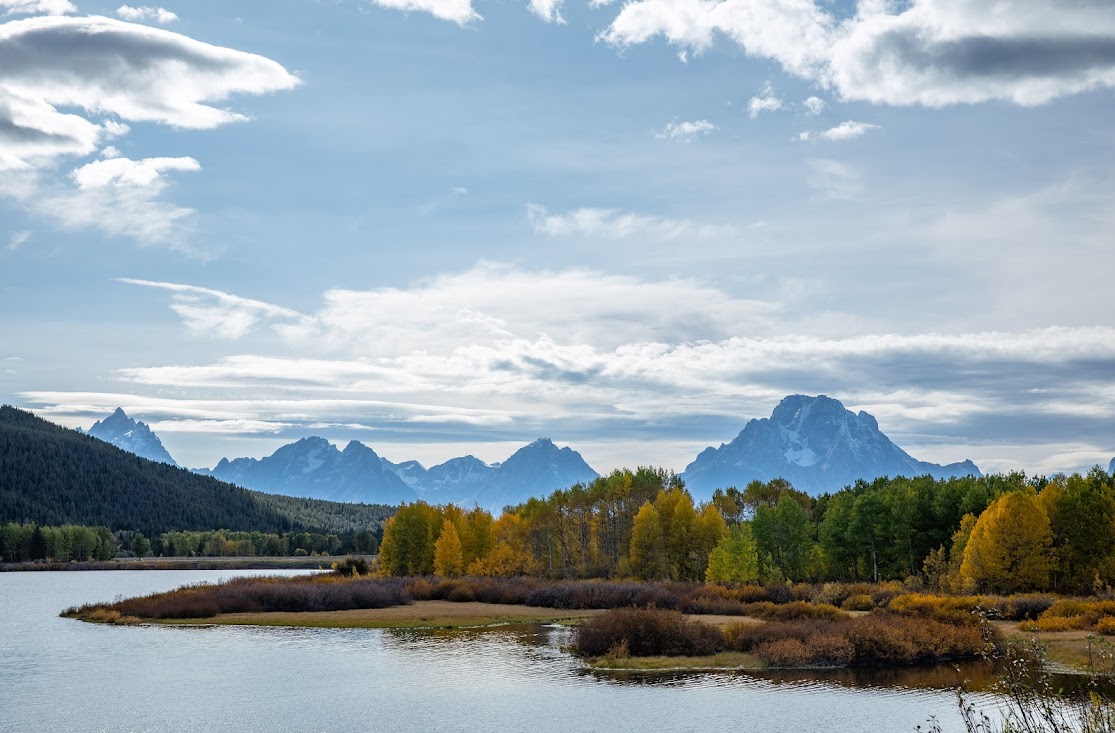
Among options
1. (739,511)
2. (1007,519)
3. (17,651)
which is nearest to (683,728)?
(17,651)

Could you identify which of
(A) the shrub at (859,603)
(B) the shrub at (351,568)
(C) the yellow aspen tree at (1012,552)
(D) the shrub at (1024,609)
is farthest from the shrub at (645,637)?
(B) the shrub at (351,568)

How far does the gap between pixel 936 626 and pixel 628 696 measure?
78.6 feet

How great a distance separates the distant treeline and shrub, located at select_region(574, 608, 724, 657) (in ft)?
124

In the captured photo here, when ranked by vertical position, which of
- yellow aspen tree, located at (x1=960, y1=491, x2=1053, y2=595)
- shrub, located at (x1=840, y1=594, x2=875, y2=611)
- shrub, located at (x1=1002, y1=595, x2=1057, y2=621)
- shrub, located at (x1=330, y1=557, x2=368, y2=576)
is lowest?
shrub, located at (x1=330, y1=557, x2=368, y2=576)

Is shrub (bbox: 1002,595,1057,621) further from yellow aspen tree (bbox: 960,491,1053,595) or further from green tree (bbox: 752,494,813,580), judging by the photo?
green tree (bbox: 752,494,813,580)

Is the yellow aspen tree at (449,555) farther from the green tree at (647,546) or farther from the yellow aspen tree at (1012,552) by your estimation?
the yellow aspen tree at (1012,552)

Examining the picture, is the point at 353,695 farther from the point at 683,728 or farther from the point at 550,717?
the point at 683,728

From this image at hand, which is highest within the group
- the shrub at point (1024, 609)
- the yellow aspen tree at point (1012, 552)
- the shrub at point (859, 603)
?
the yellow aspen tree at point (1012, 552)

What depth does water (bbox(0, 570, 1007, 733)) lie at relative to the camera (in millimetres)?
36438

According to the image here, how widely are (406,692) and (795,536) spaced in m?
74.2

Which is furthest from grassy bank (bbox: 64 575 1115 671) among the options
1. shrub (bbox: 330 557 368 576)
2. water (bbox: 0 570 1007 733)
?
shrub (bbox: 330 557 368 576)

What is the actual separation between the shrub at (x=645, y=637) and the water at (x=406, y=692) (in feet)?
7.42

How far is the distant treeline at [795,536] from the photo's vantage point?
82500mm

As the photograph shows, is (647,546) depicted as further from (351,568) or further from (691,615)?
(351,568)
